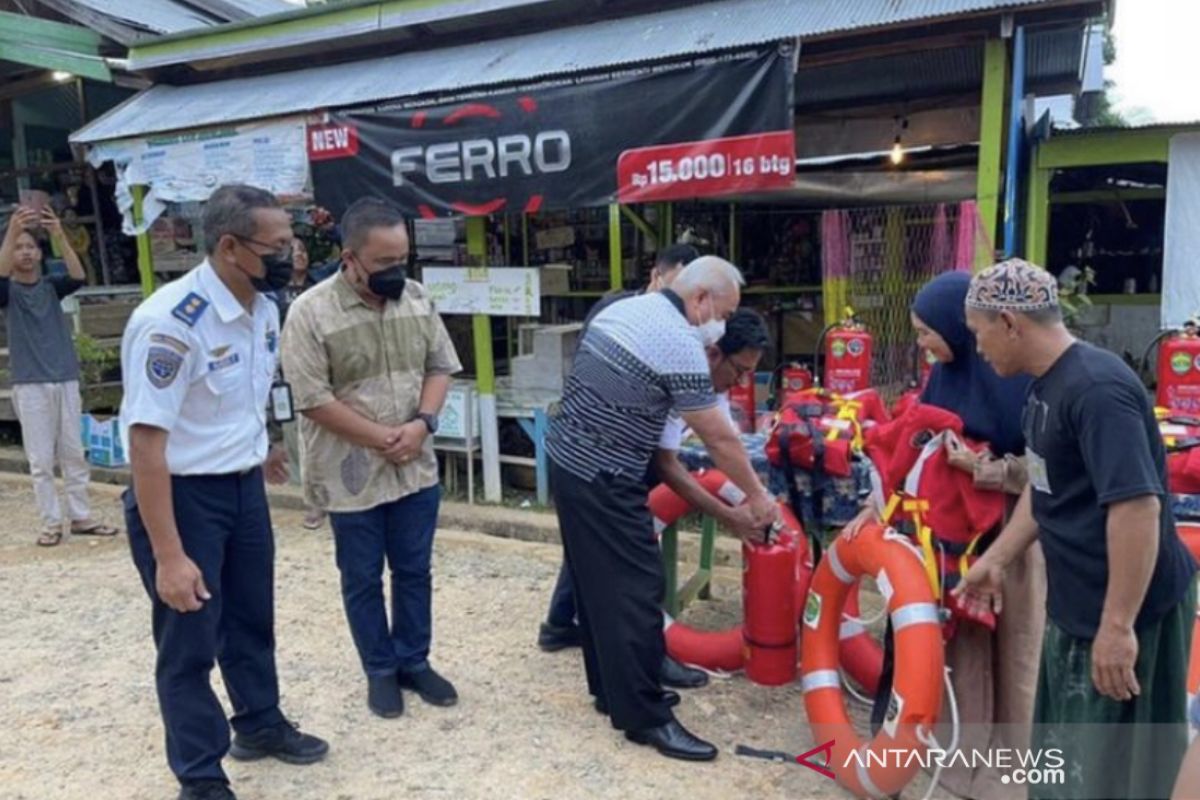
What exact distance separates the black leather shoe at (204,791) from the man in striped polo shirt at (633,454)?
3.95 ft

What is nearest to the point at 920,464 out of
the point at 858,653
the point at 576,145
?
the point at 858,653

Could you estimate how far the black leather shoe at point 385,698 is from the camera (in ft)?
10.8

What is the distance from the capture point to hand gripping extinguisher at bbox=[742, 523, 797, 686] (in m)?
3.25

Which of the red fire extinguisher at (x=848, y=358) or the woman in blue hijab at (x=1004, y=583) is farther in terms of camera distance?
the red fire extinguisher at (x=848, y=358)

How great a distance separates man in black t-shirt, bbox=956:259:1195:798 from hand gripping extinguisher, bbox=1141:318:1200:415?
2.16 meters

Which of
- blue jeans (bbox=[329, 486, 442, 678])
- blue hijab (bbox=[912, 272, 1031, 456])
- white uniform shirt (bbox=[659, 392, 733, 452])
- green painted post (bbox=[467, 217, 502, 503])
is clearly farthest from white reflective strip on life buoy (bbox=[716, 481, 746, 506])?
green painted post (bbox=[467, 217, 502, 503])

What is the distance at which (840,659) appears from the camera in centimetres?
340

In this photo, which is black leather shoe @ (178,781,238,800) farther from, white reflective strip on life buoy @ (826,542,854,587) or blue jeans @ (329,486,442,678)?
white reflective strip on life buoy @ (826,542,854,587)

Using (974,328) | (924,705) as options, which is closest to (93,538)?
(924,705)

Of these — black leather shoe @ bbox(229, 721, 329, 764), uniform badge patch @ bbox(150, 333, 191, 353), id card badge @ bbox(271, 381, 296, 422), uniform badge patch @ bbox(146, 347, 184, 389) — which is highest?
uniform badge patch @ bbox(150, 333, 191, 353)

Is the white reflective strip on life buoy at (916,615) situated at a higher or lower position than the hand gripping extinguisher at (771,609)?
higher

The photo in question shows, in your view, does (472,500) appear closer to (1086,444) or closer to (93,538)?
(93,538)

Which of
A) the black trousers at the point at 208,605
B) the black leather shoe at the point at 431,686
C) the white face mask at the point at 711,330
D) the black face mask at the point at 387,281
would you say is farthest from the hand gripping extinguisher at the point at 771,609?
the black trousers at the point at 208,605

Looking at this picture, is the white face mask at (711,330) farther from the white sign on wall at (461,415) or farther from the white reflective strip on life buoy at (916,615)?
the white sign on wall at (461,415)
